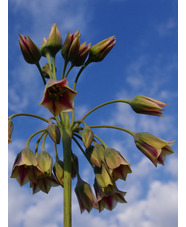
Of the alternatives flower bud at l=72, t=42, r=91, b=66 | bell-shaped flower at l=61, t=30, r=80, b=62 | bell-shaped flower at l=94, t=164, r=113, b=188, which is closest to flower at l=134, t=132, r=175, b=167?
bell-shaped flower at l=94, t=164, r=113, b=188

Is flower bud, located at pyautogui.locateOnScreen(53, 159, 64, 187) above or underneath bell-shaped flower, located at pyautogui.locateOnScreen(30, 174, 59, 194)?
above

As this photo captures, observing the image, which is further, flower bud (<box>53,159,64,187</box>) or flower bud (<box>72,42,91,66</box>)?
flower bud (<box>72,42,91,66</box>)

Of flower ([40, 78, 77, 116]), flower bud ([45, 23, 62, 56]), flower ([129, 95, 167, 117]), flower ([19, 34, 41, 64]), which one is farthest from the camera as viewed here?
flower bud ([45, 23, 62, 56])

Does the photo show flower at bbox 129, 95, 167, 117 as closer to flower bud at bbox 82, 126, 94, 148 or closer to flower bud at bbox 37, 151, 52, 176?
flower bud at bbox 82, 126, 94, 148

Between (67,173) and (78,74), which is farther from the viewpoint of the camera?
(78,74)

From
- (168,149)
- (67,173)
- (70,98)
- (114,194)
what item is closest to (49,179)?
(67,173)

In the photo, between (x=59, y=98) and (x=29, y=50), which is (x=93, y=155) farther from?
(x=29, y=50)

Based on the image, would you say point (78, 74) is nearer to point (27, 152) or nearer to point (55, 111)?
point (55, 111)
